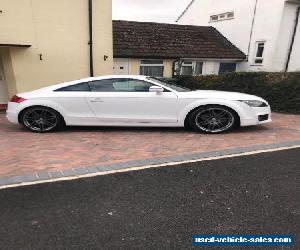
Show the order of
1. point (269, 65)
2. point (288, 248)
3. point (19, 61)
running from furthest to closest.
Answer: point (269, 65)
point (19, 61)
point (288, 248)

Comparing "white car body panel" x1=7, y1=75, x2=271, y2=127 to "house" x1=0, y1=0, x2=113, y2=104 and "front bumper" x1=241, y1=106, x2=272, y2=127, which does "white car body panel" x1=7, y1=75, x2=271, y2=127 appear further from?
A: "house" x1=0, y1=0, x2=113, y2=104

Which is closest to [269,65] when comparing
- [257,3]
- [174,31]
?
[257,3]

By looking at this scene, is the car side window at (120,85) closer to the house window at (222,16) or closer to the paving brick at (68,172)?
the paving brick at (68,172)

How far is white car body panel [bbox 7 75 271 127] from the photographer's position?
6.83 m

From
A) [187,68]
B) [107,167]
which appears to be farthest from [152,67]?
[107,167]

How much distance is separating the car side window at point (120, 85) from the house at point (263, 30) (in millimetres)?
13308

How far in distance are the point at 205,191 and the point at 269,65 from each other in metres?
16.0

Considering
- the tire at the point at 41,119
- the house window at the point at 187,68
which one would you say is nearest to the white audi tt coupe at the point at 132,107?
the tire at the point at 41,119

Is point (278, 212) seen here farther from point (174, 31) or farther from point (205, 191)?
point (174, 31)

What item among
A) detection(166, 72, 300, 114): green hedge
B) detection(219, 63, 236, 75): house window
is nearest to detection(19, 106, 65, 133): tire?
detection(166, 72, 300, 114): green hedge

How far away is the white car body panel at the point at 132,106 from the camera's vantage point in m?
6.83

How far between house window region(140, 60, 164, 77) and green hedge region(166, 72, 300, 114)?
4843 millimetres

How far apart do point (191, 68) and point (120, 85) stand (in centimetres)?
1201

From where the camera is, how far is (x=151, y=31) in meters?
18.2
